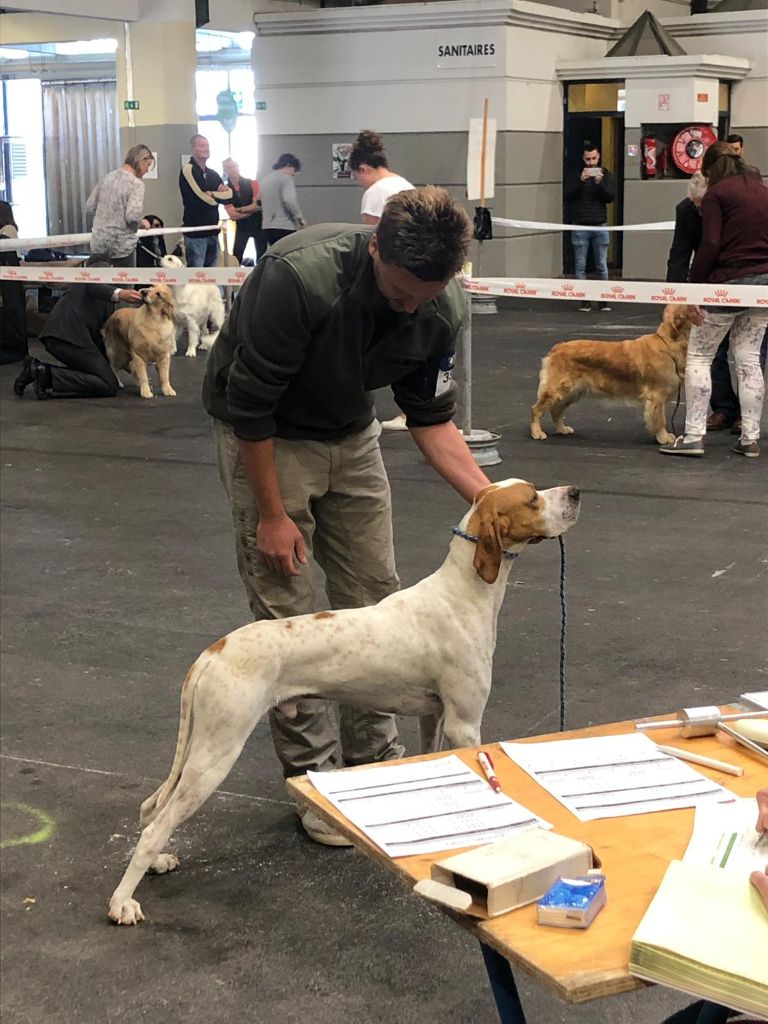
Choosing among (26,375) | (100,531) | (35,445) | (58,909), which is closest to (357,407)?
(58,909)

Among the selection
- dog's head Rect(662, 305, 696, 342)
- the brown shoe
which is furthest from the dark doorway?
dog's head Rect(662, 305, 696, 342)

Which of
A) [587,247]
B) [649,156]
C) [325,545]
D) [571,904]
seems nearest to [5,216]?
[587,247]

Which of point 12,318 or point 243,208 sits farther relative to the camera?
point 243,208

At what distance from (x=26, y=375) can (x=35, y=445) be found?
2.04 m

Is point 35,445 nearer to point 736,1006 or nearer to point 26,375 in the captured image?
point 26,375

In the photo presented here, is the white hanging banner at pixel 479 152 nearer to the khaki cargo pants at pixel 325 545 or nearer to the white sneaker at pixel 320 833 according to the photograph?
the khaki cargo pants at pixel 325 545

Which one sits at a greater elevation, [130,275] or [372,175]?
[372,175]

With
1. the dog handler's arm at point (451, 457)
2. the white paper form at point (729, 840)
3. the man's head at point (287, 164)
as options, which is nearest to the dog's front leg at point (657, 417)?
the dog handler's arm at point (451, 457)

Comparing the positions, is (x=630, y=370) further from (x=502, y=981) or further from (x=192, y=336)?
(x=502, y=981)

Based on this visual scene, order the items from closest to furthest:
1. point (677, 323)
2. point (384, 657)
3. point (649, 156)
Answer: point (384, 657)
point (677, 323)
point (649, 156)

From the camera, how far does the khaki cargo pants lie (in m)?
3.51

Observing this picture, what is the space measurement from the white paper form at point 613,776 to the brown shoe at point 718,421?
7.12 metres

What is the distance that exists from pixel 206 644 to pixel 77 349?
634 cm

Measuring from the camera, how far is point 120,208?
1209 centimetres
